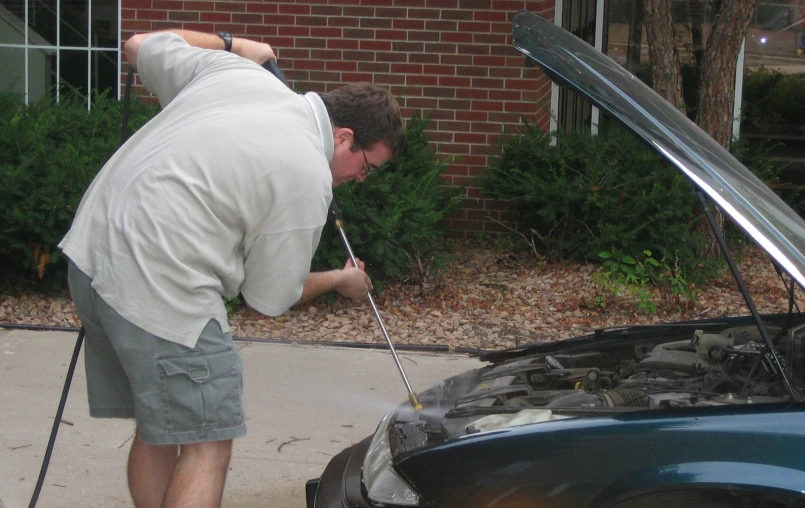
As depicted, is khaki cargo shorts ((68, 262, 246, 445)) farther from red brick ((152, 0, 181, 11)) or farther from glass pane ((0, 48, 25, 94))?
glass pane ((0, 48, 25, 94))

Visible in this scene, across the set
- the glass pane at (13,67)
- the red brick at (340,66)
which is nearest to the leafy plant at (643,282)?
the red brick at (340,66)

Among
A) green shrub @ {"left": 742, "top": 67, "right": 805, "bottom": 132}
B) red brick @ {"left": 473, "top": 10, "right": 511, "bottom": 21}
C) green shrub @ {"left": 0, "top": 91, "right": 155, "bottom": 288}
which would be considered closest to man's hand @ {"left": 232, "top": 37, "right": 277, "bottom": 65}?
green shrub @ {"left": 0, "top": 91, "right": 155, "bottom": 288}

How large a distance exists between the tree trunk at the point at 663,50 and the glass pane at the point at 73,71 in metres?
4.71

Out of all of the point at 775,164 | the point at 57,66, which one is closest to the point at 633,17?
the point at 775,164

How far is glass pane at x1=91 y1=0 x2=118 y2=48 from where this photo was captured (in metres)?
8.28

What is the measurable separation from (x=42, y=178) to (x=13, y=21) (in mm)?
2627

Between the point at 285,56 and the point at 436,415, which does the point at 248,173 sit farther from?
the point at 285,56

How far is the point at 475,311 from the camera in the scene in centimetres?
670

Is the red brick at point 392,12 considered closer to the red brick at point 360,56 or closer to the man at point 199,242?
the red brick at point 360,56

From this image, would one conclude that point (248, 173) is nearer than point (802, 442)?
No

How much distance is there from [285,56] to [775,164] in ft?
15.0

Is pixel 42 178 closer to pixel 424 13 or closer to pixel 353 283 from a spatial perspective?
pixel 424 13

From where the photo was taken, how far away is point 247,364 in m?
5.73

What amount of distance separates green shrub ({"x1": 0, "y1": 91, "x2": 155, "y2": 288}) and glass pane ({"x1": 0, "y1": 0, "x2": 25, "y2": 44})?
145cm
